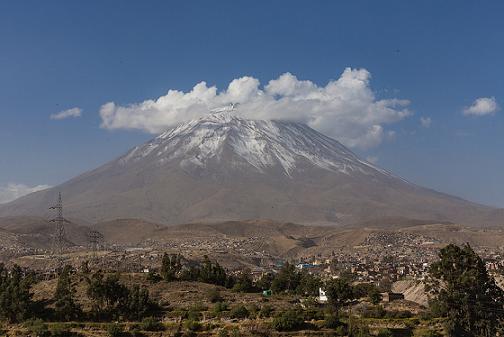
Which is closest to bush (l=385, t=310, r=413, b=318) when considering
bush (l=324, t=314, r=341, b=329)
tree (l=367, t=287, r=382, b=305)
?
tree (l=367, t=287, r=382, b=305)

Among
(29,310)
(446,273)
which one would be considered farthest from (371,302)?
(29,310)

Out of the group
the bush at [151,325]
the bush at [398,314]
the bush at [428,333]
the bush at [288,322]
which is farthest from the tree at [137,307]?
the bush at [428,333]

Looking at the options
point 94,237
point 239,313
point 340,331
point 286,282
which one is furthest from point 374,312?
point 94,237

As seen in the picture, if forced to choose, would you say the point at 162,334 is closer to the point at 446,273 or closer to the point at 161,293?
the point at 161,293

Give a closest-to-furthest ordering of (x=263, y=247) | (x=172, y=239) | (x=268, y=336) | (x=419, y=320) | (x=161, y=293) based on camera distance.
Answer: (x=268, y=336) → (x=419, y=320) → (x=161, y=293) → (x=263, y=247) → (x=172, y=239)

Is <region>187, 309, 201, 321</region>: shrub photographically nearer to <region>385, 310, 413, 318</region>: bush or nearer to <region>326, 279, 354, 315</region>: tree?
<region>326, 279, 354, 315</region>: tree

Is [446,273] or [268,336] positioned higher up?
[446,273]
